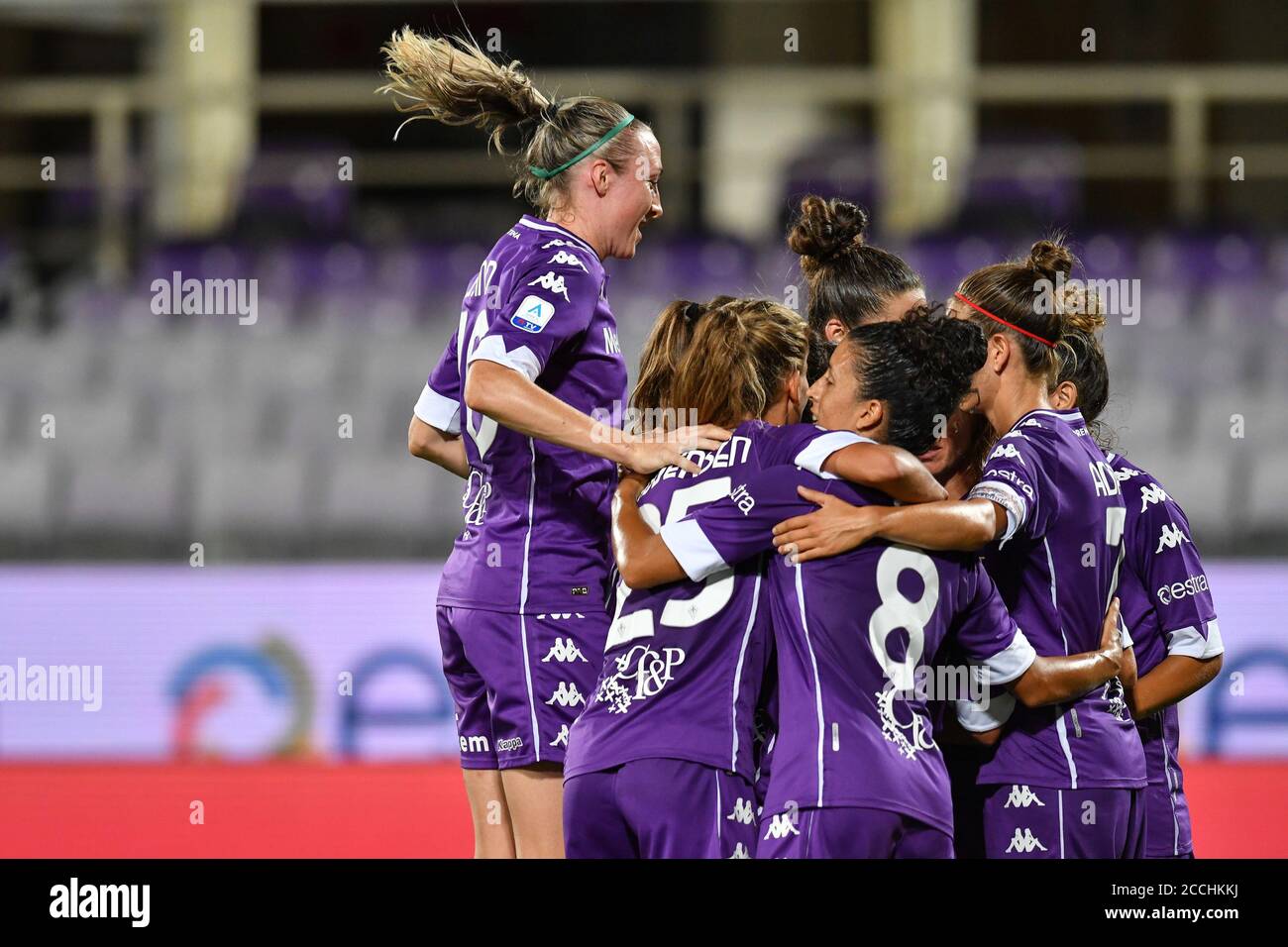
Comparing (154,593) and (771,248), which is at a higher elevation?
(771,248)

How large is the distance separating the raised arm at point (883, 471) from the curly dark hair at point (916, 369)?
70mm

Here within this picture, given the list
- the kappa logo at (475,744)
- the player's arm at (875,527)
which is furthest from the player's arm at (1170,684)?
the kappa logo at (475,744)

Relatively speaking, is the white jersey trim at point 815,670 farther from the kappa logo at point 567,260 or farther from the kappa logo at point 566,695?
the kappa logo at point 567,260

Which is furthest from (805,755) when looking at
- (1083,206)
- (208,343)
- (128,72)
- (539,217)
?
(128,72)

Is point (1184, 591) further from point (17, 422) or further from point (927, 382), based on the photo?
point (17, 422)

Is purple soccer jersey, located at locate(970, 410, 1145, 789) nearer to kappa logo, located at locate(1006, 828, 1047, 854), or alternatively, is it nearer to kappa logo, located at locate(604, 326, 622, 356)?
kappa logo, located at locate(1006, 828, 1047, 854)

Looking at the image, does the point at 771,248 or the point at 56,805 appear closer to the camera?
the point at 56,805

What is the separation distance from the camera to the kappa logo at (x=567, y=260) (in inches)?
110

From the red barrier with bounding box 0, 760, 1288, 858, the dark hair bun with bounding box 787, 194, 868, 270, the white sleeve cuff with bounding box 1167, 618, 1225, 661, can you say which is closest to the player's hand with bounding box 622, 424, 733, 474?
the dark hair bun with bounding box 787, 194, 868, 270

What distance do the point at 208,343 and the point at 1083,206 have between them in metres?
7.97

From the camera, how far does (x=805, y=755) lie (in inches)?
88.0

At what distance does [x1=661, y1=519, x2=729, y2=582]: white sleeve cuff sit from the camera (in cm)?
233

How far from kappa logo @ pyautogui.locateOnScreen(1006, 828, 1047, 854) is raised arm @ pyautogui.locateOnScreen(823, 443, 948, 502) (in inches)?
23.7

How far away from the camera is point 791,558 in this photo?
2.30 m
